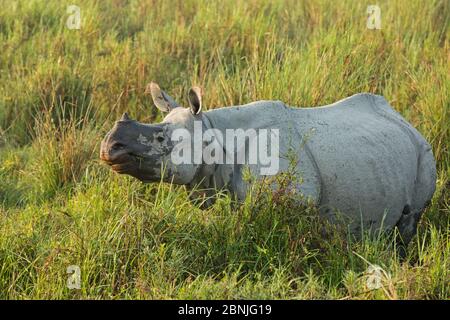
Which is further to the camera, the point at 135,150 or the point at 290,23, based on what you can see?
the point at 290,23

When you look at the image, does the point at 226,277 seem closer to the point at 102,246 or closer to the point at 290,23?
the point at 102,246

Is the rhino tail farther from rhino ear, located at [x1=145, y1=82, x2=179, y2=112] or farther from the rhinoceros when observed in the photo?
rhino ear, located at [x1=145, y1=82, x2=179, y2=112]

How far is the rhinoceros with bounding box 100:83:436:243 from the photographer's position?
5125 millimetres

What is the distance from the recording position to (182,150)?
17.1ft

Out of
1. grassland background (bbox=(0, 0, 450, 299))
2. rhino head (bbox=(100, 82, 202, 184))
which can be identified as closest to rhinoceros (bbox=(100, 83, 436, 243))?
rhino head (bbox=(100, 82, 202, 184))

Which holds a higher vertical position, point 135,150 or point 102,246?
point 135,150

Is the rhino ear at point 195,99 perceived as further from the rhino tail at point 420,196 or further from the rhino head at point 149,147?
the rhino tail at point 420,196

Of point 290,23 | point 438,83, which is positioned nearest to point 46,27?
point 290,23

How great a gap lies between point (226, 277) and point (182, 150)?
2.74 ft

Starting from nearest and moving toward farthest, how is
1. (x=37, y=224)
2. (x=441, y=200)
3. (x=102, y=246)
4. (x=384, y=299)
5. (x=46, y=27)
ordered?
(x=384, y=299)
(x=102, y=246)
(x=37, y=224)
(x=441, y=200)
(x=46, y=27)

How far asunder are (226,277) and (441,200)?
1946mm

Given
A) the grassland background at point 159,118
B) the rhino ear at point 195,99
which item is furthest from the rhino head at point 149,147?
the grassland background at point 159,118

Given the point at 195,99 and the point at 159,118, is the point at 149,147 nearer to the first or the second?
the point at 195,99

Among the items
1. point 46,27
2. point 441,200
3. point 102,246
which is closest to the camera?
point 102,246
